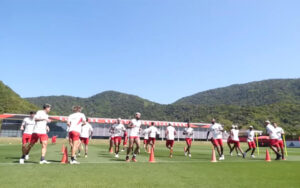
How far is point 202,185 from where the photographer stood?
587 cm

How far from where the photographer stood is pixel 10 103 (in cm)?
8331

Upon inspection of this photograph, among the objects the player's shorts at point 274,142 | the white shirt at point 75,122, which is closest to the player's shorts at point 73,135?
the white shirt at point 75,122

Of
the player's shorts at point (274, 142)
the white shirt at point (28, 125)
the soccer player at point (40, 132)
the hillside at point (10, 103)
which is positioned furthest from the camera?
the hillside at point (10, 103)

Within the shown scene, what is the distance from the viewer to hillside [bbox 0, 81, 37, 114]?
264 feet

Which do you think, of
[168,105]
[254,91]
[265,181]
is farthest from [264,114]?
[265,181]

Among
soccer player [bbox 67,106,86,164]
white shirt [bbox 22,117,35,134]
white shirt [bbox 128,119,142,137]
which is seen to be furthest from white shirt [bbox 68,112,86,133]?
white shirt [bbox 22,117,35,134]

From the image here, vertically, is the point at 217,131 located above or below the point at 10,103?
below

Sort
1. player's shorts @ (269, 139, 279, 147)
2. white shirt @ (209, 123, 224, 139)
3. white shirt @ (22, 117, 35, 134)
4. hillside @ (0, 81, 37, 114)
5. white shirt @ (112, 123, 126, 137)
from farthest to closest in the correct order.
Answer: hillside @ (0, 81, 37, 114)
white shirt @ (112, 123, 126, 137)
white shirt @ (209, 123, 224, 139)
player's shorts @ (269, 139, 279, 147)
white shirt @ (22, 117, 35, 134)

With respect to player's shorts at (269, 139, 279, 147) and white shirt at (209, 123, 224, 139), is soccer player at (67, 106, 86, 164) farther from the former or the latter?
player's shorts at (269, 139, 279, 147)

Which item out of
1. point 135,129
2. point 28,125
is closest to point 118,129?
point 135,129

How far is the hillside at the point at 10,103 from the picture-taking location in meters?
80.5

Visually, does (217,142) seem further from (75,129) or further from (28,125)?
(28,125)

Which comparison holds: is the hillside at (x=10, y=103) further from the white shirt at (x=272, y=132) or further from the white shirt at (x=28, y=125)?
the white shirt at (x=272, y=132)

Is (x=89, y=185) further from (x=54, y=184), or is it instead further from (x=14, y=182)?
(x=14, y=182)
